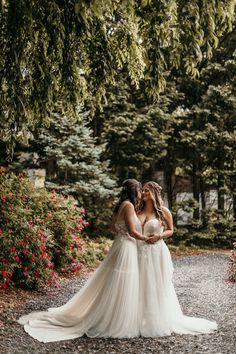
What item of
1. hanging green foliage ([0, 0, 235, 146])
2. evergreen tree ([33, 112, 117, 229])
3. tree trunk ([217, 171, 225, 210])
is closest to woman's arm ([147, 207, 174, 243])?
hanging green foliage ([0, 0, 235, 146])

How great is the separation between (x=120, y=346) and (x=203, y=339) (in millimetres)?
967

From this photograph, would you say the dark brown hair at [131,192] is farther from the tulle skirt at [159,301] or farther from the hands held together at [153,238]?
the tulle skirt at [159,301]

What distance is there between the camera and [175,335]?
17.8 ft

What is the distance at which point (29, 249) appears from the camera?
7.93m

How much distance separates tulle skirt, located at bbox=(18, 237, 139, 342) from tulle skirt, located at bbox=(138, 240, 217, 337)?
0.10 m

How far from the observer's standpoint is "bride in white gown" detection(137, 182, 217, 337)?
5503mm

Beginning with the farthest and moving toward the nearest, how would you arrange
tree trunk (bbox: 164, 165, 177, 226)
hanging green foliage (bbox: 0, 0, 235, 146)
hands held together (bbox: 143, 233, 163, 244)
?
1. tree trunk (bbox: 164, 165, 177, 226)
2. hands held together (bbox: 143, 233, 163, 244)
3. hanging green foliage (bbox: 0, 0, 235, 146)

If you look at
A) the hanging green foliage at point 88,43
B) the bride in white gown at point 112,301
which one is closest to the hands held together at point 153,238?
the bride in white gown at point 112,301

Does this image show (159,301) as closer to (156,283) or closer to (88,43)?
(156,283)

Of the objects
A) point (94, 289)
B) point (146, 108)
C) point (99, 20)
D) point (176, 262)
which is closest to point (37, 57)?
point (99, 20)

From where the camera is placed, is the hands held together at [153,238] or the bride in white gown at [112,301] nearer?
the bride in white gown at [112,301]
